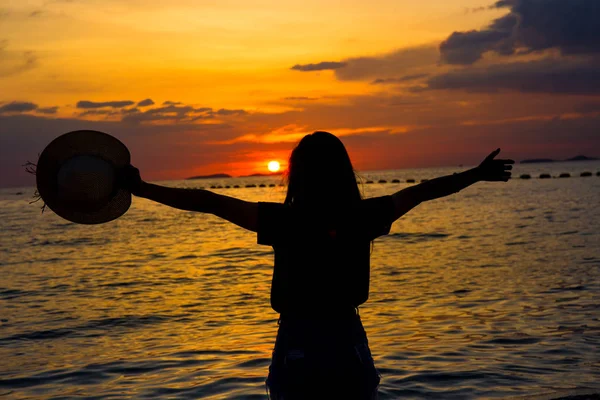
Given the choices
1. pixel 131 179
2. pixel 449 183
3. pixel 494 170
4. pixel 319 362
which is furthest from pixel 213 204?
pixel 494 170

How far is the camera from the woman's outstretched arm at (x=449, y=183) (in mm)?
3715

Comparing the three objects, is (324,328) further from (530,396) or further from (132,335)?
(132,335)

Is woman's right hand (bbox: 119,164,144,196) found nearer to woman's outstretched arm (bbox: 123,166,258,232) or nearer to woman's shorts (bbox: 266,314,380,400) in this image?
woman's outstretched arm (bbox: 123,166,258,232)

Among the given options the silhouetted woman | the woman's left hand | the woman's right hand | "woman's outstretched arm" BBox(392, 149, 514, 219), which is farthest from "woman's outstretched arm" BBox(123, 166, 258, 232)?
the woman's left hand

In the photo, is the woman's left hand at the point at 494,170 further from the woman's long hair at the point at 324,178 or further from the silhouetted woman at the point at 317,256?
the woman's long hair at the point at 324,178

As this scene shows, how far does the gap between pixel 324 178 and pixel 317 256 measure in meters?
0.40

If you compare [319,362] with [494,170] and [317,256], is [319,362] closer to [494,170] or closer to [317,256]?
[317,256]

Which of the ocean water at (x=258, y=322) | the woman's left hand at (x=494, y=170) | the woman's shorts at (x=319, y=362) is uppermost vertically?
the woman's left hand at (x=494, y=170)

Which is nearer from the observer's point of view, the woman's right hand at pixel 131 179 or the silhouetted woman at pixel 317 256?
the silhouetted woman at pixel 317 256

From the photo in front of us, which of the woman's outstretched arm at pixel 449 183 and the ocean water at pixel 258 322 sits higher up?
the woman's outstretched arm at pixel 449 183

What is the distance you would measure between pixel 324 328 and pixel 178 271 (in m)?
17.7

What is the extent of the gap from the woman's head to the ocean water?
476cm

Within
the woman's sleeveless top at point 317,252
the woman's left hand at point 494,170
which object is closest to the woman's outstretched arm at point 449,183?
the woman's left hand at point 494,170

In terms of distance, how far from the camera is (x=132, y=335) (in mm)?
11977
